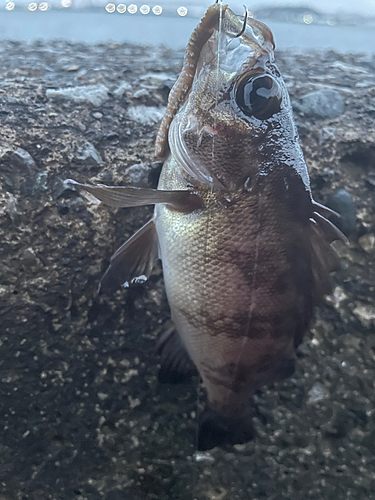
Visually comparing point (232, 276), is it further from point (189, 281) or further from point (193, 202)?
point (193, 202)

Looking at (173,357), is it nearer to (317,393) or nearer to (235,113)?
(317,393)

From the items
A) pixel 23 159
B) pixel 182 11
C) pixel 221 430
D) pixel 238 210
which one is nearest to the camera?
pixel 238 210

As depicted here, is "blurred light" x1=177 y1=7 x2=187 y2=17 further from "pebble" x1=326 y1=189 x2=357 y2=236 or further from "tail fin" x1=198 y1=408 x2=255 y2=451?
"tail fin" x1=198 y1=408 x2=255 y2=451

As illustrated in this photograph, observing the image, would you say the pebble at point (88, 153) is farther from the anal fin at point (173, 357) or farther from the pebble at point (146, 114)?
the anal fin at point (173, 357)

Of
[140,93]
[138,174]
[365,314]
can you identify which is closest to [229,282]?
[138,174]

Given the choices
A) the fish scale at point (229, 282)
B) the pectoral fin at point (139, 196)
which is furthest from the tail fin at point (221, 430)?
the pectoral fin at point (139, 196)

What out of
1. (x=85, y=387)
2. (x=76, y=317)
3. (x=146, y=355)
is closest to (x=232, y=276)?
(x=146, y=355)
